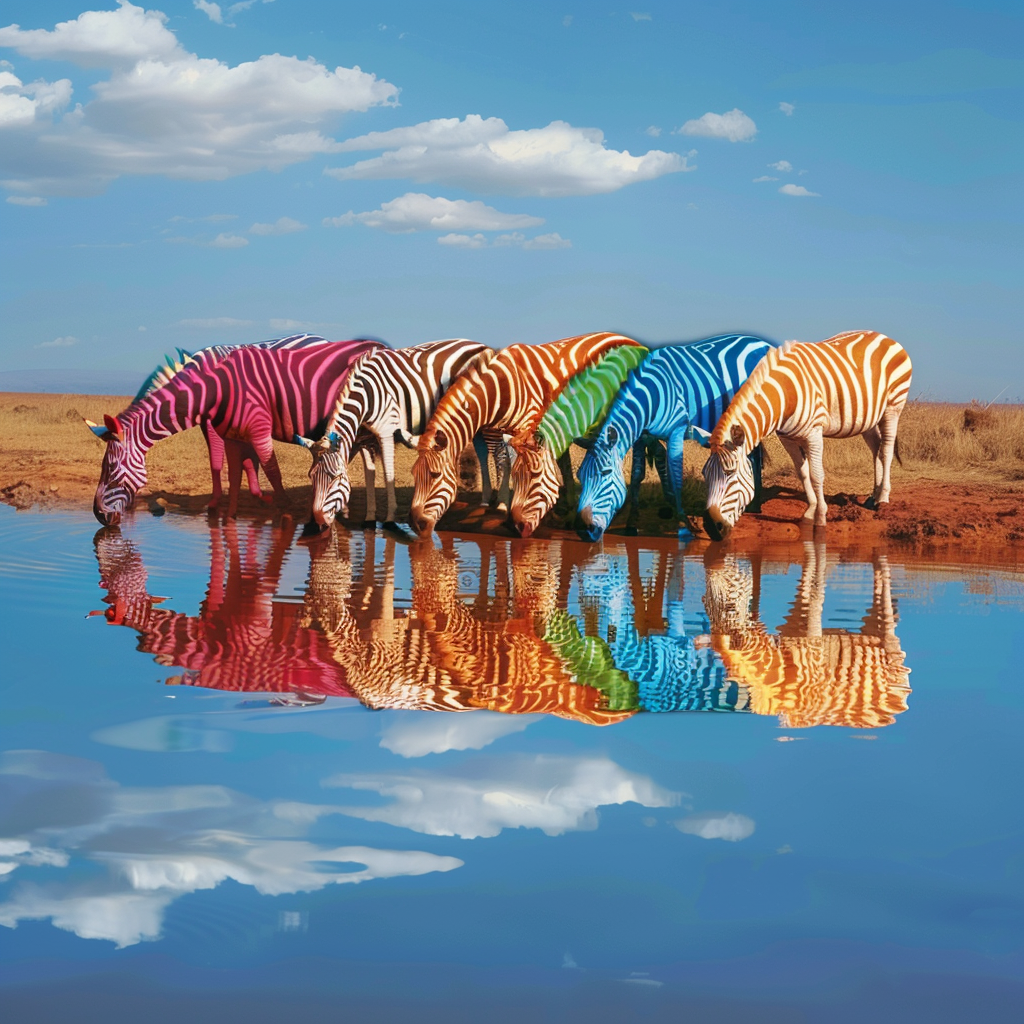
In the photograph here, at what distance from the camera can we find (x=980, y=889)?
3.73m

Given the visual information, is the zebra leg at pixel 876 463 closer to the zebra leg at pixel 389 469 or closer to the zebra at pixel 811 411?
the zebra at pixel 811 411

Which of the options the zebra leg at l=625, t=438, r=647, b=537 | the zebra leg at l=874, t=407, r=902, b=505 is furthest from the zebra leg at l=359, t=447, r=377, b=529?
the zebra leg at l=874, t=407, r=902, b=505

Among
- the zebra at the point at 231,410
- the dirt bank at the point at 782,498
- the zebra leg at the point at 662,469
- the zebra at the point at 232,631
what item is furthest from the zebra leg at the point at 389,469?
the zebra leg at the point at 662,469

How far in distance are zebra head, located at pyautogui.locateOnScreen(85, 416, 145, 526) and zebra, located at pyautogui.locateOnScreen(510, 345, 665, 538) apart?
4732 millimetres

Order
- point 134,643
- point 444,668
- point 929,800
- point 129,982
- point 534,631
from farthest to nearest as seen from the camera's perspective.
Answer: point 534,631
point 134,643
point 444,668
point 929,800
point 129,982

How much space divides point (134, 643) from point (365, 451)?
24.1 feet

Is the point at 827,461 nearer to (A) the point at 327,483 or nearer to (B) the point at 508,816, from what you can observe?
(A) the point at 327,483

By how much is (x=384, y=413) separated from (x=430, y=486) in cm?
152

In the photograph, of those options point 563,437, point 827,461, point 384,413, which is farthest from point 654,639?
point 827,461

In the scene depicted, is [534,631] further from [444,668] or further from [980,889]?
[980,889]

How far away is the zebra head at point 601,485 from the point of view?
38.8ft

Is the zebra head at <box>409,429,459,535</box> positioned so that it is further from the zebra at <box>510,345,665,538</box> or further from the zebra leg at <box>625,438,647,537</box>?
the zebra leg at <box>625,438,647,537</box>

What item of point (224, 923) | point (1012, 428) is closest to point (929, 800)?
point (224, 923)

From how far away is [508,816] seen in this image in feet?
13.9
